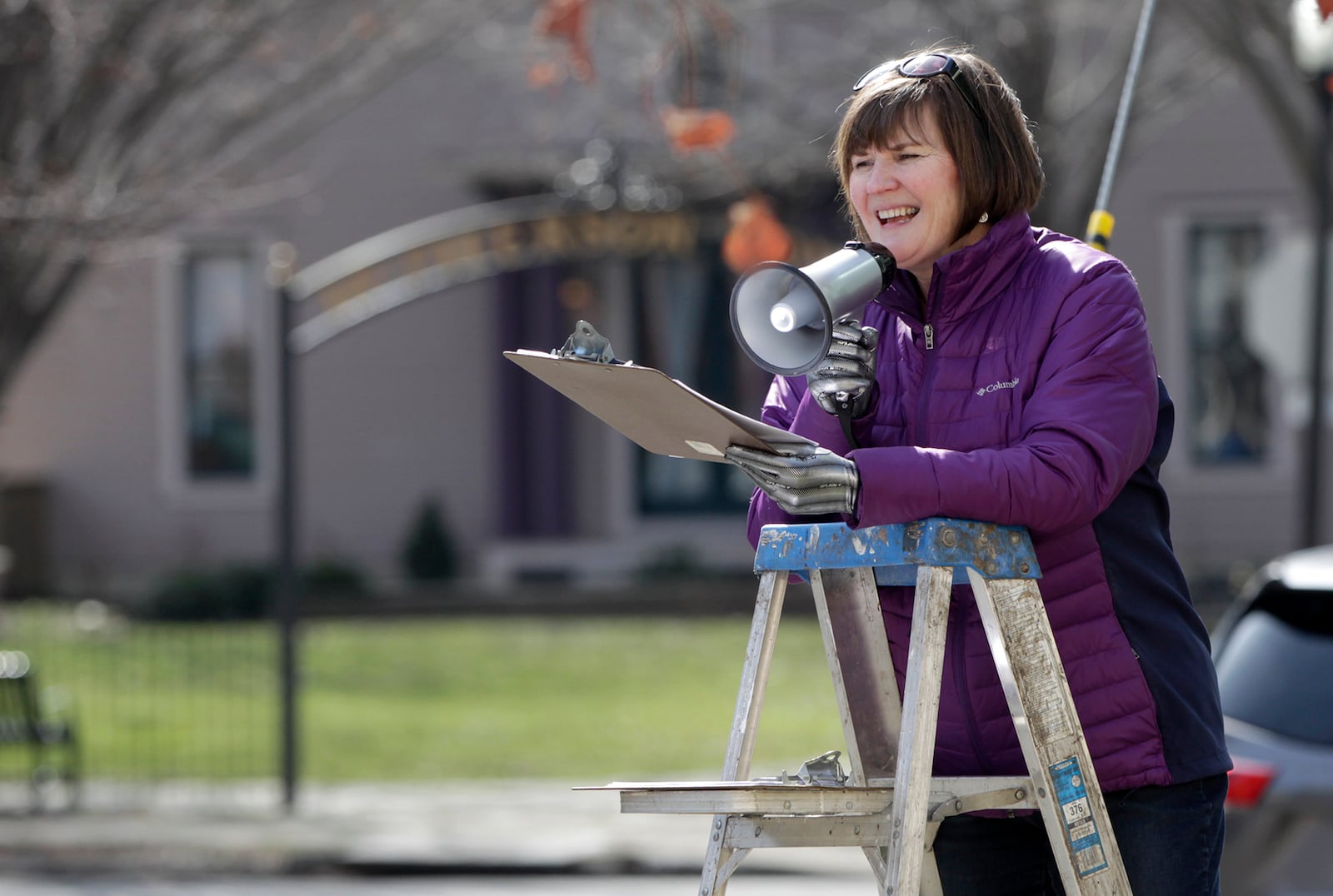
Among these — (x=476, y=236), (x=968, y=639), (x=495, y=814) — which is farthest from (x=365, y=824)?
(x=968, y=639)

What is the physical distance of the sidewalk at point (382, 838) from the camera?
8.45m

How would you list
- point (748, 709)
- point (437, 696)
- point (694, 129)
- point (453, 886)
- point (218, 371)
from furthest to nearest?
point (218, 371) → point (437, 696) → point (694, 129) → point (453, 886) → point (748, 709)

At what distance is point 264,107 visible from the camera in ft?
33.9

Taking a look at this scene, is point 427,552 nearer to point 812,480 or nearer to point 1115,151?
point 1115,151

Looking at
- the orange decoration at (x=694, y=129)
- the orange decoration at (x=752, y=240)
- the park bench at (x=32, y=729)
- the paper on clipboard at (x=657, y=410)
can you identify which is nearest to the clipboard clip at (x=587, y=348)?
the paper on clipboard at (x=657, y=410)

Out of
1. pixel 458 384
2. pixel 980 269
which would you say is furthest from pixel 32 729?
pixel 458 384

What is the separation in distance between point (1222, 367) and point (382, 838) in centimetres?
1307

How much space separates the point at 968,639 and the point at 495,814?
7.06 metres

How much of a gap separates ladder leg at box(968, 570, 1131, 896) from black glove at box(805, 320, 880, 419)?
1.10ft

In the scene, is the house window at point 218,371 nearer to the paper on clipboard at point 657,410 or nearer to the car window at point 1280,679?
the car window at point 1280,679

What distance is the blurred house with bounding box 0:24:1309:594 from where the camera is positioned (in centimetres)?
1886

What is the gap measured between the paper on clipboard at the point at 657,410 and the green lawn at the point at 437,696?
7.44 m

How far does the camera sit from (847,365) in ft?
8.49

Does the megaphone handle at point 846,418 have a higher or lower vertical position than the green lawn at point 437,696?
higher
